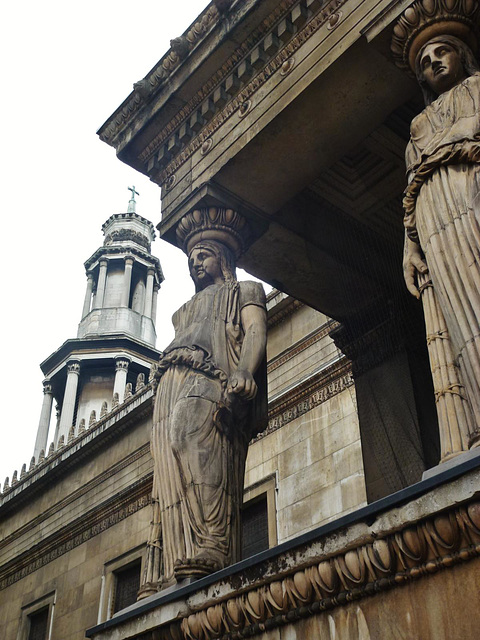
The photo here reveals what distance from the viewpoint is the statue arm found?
23.4ft

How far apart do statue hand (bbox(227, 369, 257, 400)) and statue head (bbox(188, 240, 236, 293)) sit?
49.1 inches

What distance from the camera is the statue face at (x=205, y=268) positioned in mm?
8164

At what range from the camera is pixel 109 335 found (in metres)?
47.0

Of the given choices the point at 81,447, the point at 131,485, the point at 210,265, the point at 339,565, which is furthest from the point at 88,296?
the point at 339,565

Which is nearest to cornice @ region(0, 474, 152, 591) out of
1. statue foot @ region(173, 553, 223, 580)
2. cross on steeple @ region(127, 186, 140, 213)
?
statue foot @ region(173, 553, 223, 580)

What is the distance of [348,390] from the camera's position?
1350cm

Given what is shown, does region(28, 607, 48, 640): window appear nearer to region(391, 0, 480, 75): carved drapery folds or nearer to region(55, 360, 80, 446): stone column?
region(391, 0, 480, 75): carved drapery folds

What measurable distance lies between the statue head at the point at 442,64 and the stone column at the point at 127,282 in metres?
43.5

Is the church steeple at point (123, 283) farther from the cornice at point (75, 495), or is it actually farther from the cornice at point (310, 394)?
the cornice at point (310, 394)

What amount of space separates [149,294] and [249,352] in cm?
4394

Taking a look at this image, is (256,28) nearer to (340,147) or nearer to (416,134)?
(340,147)

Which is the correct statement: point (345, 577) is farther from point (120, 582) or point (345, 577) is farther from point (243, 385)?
point (120, 582)

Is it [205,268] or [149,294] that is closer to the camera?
[205,268]

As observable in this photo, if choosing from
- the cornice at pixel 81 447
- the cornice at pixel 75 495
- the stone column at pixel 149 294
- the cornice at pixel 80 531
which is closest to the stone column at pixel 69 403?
the stone column at pixel 149 294
